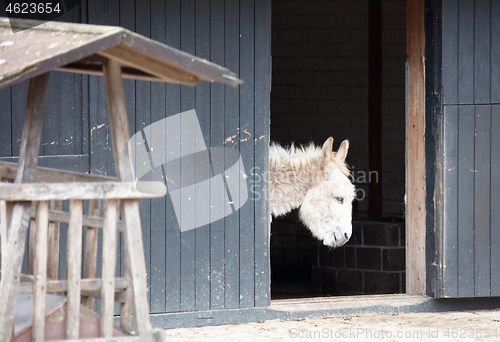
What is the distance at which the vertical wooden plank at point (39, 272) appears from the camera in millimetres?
2600

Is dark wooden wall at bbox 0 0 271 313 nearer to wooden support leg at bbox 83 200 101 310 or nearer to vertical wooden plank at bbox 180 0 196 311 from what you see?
vertical wooden plank at bbox 180 0 196 311

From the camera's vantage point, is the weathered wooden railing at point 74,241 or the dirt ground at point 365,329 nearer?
the weathered wooden railing at point 74,241

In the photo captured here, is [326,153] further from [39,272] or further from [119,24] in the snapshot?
[39,272]

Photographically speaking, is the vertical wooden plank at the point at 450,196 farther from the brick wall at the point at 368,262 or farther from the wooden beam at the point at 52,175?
the wooden beam at the point at 52,175

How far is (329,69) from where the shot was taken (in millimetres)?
9500

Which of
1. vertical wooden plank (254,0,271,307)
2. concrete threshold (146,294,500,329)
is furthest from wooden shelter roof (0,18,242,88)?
concrete threshold (146,294,500,329)

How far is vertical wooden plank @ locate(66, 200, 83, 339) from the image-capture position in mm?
2676

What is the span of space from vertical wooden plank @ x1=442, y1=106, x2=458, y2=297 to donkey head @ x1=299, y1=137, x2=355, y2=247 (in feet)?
2.96

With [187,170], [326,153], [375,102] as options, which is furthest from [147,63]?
[375,102]

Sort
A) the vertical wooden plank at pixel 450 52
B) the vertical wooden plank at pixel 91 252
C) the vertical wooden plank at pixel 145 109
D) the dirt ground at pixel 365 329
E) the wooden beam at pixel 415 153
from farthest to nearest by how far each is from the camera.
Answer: the wooden beam at pixel 415 153 → the vertical wooden plank at pixel 450 52 → the vertical wooden plank at pixel 145 109 → the dirt ground at pixel 365 329 → the vertical wooden plank at pixel 91 252

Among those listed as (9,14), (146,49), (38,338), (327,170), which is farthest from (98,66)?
(327,170)

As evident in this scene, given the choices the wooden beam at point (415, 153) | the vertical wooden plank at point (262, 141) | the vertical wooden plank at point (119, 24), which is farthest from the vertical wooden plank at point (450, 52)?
the vertical wooden plank at point (119, 24)

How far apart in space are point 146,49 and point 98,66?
762 mm

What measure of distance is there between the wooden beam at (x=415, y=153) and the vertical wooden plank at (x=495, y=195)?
2.09 ft
